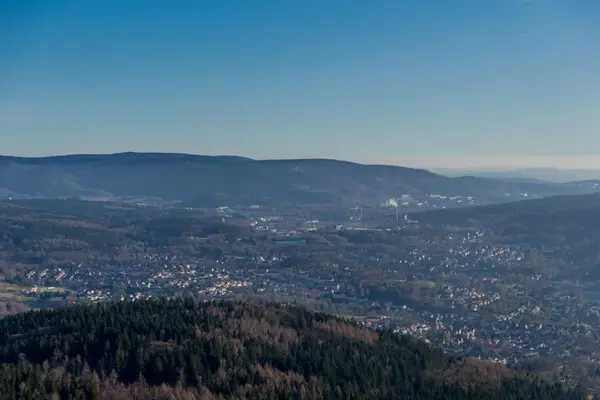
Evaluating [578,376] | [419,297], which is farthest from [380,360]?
[419,297]

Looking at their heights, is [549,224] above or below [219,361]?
above

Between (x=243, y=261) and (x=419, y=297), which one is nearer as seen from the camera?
(x=419, y=297)

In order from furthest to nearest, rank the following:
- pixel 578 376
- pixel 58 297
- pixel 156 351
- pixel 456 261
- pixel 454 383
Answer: pixel 456 261, pixel 58 297, pixel 578 376, pixel 454 383, pixel 156 351

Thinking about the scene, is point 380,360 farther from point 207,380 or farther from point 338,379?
point 207,380

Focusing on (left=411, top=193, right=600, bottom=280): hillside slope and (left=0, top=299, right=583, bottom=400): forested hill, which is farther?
(left=411, top=193, right=600, bottom=280): hillside slope

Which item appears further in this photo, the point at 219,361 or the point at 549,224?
the point at 549,224

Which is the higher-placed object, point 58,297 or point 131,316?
point 131,316

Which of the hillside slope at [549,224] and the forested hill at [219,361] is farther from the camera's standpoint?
the hillside slope at [549,224]

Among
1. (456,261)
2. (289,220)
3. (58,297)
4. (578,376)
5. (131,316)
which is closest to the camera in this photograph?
(131,316)
